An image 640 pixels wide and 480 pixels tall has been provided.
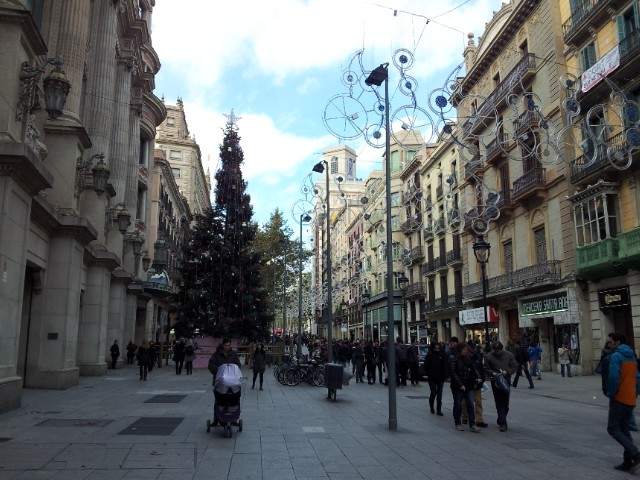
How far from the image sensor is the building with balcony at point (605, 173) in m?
23.4

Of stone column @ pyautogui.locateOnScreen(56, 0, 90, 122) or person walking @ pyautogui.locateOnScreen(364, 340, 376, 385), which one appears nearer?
stone column @ pyautogui.locateOnScreen(56, 0, 90, 122)

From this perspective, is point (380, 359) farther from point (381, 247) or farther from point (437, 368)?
point (381, 247)

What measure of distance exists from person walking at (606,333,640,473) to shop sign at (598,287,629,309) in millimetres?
19168

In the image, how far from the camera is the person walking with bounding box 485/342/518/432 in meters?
10.9

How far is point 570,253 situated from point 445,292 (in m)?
19.2

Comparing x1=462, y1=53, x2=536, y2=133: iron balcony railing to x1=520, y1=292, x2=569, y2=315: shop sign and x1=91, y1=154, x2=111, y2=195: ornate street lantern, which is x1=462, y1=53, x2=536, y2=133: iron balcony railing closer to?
x1=520, y1=292, x2=569, y2=315: shop sign

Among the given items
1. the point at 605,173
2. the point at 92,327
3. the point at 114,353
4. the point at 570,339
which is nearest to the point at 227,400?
the point at 92,327

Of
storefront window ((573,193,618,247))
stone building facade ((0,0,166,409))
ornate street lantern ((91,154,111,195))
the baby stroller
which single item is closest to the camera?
the baby stroller

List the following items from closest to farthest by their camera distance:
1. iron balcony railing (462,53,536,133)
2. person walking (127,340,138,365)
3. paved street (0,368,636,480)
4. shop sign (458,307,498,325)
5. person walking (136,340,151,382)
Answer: paved street (0,368,636,480) < person walking (136,340,151,382) < person walking (127,340,138,365) < iron balcony railing (462,53,536,133) < shop sign (458,307,498,325)

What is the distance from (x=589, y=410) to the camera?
14.6 meters

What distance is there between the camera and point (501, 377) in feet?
35.9

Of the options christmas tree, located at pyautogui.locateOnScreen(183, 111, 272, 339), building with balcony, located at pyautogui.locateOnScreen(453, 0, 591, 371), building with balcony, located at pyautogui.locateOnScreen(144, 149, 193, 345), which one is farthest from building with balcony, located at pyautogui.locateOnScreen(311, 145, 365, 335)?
building with balcony, located at pyautogui.locateOnScreen(144, 149, 193, 345)

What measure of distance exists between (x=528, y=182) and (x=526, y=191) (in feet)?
1.99

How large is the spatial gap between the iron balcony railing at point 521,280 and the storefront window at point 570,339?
2.41 meters
